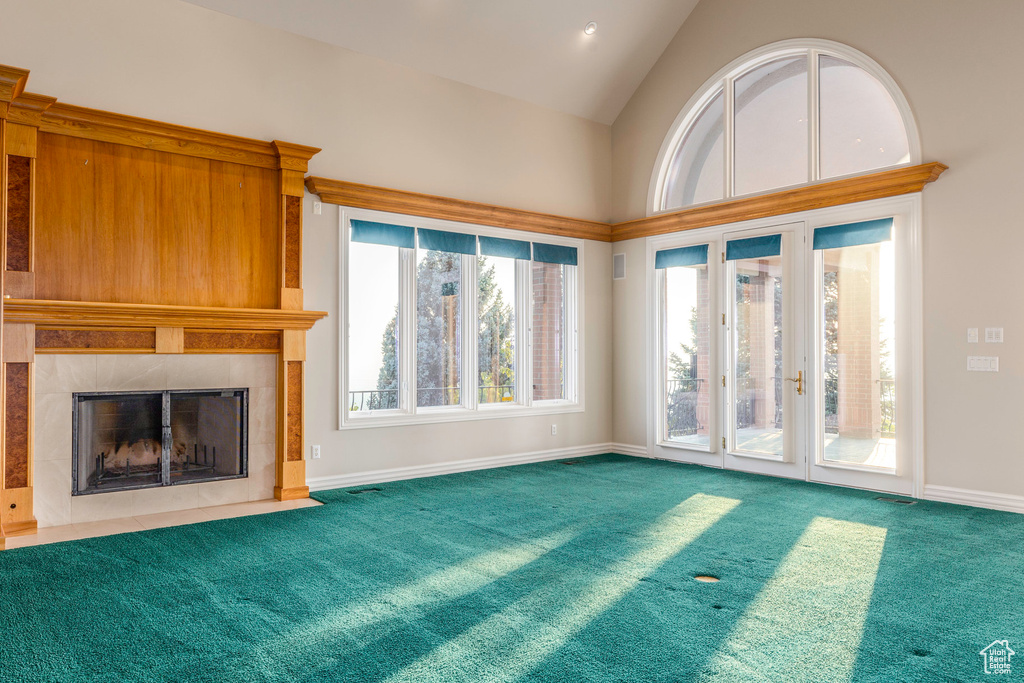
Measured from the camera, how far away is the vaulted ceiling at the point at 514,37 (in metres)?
5.87

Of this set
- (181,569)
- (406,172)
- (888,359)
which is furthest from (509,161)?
(181,569)

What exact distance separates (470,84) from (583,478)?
14.0ft

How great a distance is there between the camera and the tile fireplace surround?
466 centimetres

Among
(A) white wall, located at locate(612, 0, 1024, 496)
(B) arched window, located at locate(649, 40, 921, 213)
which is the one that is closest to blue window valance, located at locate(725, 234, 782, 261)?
(B) arched window, located at locate(649, 40, 921, 213)

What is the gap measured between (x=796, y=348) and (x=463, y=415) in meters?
3.39

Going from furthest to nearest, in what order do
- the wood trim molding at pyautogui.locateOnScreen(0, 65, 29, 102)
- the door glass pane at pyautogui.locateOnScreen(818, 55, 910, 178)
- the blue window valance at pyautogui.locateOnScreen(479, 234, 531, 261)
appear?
the blue window valance at pyautogui.locateOnScreen(479, 234, 531, 261) → the door glass pane at pyautogui.locateOnScreen(818, 55, 910, 178) → the wood trim molding at pyautogui.locateOnScreen(0, 65, 29, 102)

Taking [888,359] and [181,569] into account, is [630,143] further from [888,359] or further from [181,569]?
[181,569]

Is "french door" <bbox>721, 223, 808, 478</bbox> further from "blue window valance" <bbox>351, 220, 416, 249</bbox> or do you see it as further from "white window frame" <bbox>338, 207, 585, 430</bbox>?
"blue window valance" <bbox>351, 220, 416, 249</bbox>

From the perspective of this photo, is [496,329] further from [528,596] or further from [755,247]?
[528,596]

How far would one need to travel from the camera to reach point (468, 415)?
22.9 ft

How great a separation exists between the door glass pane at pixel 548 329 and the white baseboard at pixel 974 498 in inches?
151

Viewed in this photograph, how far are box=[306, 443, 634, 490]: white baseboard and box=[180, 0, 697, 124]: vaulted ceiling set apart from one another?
3.96 m

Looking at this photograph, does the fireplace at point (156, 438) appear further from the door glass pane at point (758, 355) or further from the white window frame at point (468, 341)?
the door glass pane at point (758, 355)

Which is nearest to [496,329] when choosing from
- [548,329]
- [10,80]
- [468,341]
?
[468,341]
